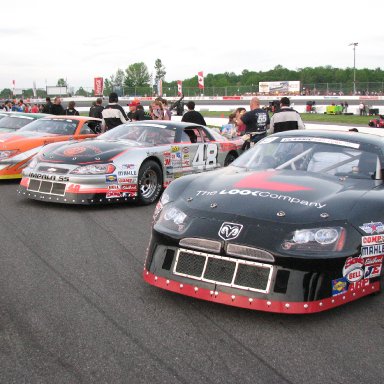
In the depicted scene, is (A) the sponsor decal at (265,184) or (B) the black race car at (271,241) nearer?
(B) the black race car at (271,241)

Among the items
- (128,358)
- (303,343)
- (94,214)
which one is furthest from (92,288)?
(94,214)

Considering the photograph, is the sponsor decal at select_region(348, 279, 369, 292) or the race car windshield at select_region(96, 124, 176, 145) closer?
the sponsor decal at select_region(348, 279, 369, 292)

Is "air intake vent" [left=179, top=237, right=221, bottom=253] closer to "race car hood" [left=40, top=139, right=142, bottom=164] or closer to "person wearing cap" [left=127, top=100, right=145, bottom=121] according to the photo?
"race car hood" [left=40, top=139, right=142, bottom=164]

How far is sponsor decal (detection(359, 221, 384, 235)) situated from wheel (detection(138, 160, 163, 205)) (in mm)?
4273

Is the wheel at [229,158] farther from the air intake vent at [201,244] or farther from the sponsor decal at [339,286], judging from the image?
the sponsor decal at [339,286]

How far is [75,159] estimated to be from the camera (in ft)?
24.3

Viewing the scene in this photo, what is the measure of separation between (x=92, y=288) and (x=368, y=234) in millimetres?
2056

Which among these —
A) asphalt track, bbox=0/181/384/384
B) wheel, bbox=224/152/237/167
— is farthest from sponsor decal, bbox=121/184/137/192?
→ wheel, bbox=224/152/237/167

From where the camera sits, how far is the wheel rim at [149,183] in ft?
25.9

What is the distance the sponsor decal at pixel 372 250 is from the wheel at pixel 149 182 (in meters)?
4.30

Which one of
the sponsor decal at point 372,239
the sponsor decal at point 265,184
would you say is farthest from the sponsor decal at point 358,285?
the sponsor decal at point 265,184

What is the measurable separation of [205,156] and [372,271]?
5.61 metres

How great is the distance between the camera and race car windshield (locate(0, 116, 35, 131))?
11594 millimetres

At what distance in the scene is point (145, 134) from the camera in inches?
333
